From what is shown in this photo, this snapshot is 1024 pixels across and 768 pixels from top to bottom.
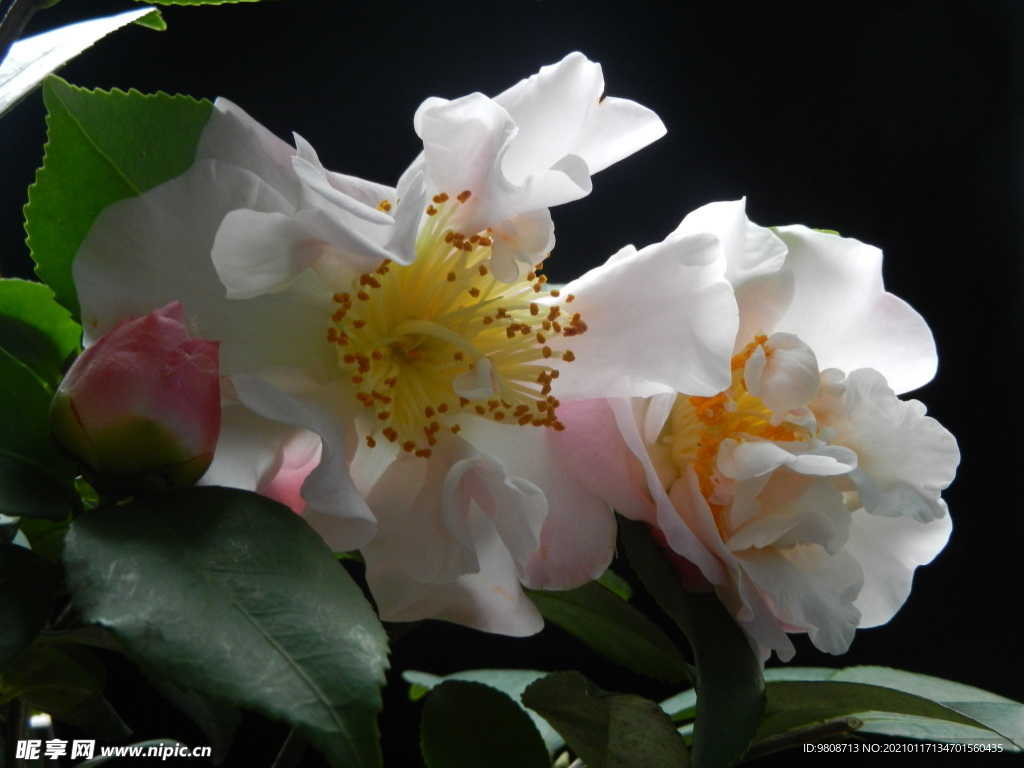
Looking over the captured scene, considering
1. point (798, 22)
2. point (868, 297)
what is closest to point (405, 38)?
point (798, 22)

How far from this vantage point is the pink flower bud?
0.92 ft

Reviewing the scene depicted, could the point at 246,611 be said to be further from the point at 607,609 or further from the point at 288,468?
the point at 607,609

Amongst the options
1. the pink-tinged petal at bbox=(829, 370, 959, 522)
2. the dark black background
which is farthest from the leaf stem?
the dark black background

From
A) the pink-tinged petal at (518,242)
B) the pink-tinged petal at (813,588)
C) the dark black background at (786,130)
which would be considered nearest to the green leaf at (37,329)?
the pink-tinged petal at (518,242)

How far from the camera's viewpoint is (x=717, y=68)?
1.99 metres

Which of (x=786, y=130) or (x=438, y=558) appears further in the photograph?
(x=786, y=130)

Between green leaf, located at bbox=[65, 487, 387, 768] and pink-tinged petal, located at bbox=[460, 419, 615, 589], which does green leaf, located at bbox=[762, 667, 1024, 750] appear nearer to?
pink-tinged petal, located at bbox=[460, 419, 615, 589]

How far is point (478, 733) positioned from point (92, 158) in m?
0.27

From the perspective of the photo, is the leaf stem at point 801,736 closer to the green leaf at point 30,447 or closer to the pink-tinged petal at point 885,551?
the pink-tinged petal at point 885,551

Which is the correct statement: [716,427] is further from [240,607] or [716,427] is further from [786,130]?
[786,130]

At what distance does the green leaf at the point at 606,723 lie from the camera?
354 millimetres

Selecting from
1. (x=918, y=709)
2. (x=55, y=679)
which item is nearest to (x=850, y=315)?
(x=918, y=709)

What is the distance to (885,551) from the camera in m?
0.41

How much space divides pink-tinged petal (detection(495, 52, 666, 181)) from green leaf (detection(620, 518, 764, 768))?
146 mm
